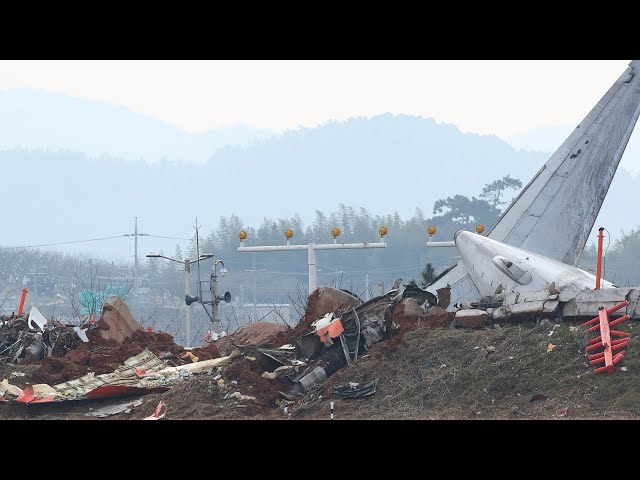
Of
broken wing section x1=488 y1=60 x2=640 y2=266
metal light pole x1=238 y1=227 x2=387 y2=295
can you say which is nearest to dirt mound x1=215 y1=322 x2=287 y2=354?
metal light pole x1=238 y1=227 x2=387 y2=295

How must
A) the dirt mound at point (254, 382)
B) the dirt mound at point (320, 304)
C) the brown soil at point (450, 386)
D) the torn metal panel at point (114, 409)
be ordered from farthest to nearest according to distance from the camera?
the dirt mound at point (320, 304) < the torn metal panel at point (114, 409) < the dirt mound at point (254, 382) < the brown soil at point (450, 386)

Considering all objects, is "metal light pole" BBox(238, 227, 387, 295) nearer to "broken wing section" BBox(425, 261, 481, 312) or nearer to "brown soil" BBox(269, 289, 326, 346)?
"broken wing section" BBox(425, 261, 481, 312)

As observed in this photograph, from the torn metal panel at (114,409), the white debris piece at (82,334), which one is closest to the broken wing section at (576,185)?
the white debris piece at (82,334)

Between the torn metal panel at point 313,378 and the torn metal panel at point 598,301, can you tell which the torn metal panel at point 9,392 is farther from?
the torn metal panel at point 598,301

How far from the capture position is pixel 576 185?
A: 25.2 metres

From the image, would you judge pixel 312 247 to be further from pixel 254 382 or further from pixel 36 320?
pixel 254 382

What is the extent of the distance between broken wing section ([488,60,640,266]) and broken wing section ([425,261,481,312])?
5.34 feet

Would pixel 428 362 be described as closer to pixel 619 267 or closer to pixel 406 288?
pixel 406 288

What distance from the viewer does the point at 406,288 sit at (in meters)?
20.2

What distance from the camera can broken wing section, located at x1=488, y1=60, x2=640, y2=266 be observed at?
2488 centimetres

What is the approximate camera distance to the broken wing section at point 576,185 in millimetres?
24875

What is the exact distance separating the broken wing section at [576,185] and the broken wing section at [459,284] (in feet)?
5.34
